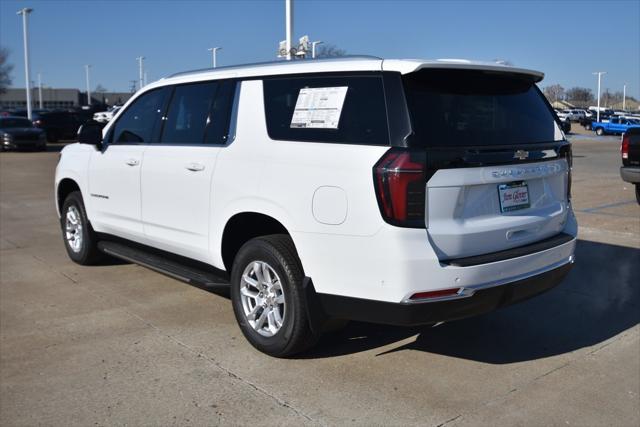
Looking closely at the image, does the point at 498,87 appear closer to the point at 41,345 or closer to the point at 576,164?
the point at 41,345

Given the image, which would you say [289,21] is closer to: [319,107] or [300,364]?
[319,107]

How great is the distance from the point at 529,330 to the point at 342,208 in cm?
218

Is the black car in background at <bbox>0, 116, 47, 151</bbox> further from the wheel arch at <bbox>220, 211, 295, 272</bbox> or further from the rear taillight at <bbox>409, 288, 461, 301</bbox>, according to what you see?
the rear taillight at <bbox>409, 288, 461, 301</bbox>

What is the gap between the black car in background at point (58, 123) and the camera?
1340 inches

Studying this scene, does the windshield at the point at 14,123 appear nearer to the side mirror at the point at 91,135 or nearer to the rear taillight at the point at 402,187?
the side mirror at the point at 91,135

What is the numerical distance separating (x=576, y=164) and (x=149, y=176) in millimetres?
18231

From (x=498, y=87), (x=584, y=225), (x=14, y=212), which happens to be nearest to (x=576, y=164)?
(x=584, y=225)

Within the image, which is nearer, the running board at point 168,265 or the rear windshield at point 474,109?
the rear windshield at point 474,109

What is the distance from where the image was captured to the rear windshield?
3.75 m

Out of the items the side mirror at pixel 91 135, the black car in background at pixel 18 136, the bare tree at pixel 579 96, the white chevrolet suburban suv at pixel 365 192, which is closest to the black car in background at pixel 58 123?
the black car in background at pixel 18 136

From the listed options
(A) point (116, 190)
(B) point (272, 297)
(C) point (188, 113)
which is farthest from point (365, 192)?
(A) point (116, 190)

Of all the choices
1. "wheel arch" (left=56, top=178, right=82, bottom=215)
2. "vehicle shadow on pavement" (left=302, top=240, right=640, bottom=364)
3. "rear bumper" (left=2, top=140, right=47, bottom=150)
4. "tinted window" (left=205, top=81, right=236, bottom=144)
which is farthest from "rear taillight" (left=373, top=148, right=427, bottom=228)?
"rear bumper" (left=2, top=140, right=47, bottom=150)

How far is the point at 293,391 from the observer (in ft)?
12.9

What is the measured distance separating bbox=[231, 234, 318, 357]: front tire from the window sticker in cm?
77
